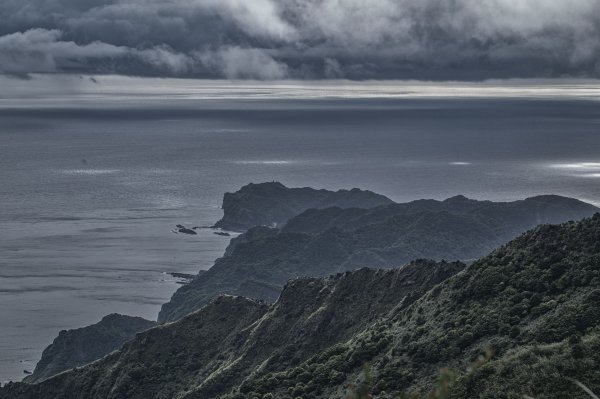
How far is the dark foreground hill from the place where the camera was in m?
53.8

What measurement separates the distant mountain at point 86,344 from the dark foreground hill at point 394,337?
147ft

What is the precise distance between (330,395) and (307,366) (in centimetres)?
897

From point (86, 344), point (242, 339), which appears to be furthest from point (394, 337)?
point (86, 344)

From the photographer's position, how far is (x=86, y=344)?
16275 cm

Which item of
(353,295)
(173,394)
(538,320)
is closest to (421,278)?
(353,295)

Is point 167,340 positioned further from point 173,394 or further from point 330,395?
point 330,395

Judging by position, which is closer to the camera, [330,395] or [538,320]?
[538,320]

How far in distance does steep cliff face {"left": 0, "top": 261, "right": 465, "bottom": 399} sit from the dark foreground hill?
15 cm

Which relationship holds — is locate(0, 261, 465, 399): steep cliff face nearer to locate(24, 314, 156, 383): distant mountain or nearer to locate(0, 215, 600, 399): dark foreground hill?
locate(0, 215, 600, 399): dark foreground hill

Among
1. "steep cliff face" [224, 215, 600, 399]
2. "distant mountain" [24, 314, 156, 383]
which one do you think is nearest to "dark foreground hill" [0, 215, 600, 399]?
"steep cliff face" [224, 215, 600, 399]

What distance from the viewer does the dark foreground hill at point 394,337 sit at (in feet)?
176

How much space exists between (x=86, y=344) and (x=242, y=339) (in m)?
69.2


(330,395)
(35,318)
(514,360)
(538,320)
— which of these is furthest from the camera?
(35,318)

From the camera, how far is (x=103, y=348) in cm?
16225
